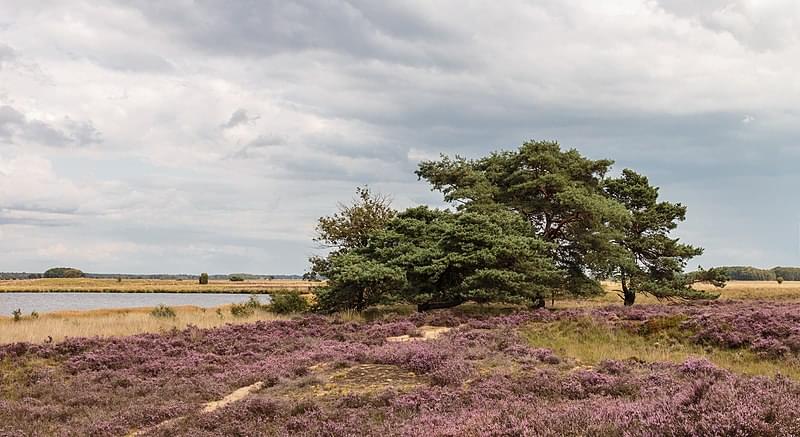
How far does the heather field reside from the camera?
7.17 metres

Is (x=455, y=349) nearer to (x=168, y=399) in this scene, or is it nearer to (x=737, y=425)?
(x=168, y=399)

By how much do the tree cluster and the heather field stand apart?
5.34 meters

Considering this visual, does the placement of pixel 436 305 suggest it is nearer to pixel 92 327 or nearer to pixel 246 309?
pixel 246 309


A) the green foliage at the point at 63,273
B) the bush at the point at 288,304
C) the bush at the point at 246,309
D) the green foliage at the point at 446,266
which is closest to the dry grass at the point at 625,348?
the green foliage at the point at 446,266

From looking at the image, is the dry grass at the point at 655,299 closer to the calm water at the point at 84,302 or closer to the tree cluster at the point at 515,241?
the tree cluster at the point at 515,241

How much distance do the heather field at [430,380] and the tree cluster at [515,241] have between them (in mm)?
5340

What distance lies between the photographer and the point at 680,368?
11.9 m

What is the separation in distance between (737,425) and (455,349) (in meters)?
9.95

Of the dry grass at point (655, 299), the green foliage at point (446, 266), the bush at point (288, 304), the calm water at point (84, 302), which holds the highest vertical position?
the green foliage at point (446, 266)

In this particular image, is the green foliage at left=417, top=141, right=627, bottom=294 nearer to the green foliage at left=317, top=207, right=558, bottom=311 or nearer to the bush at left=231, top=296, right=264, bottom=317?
the green foliage at left=317, top=207, right=558, bottom=311

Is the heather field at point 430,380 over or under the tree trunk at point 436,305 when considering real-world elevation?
under

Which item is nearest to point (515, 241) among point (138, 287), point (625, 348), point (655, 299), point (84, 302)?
point (625, 348)

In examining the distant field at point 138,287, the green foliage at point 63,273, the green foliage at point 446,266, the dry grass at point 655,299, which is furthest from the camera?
the green foliage at point 63,273

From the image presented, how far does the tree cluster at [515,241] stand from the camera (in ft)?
93.3
